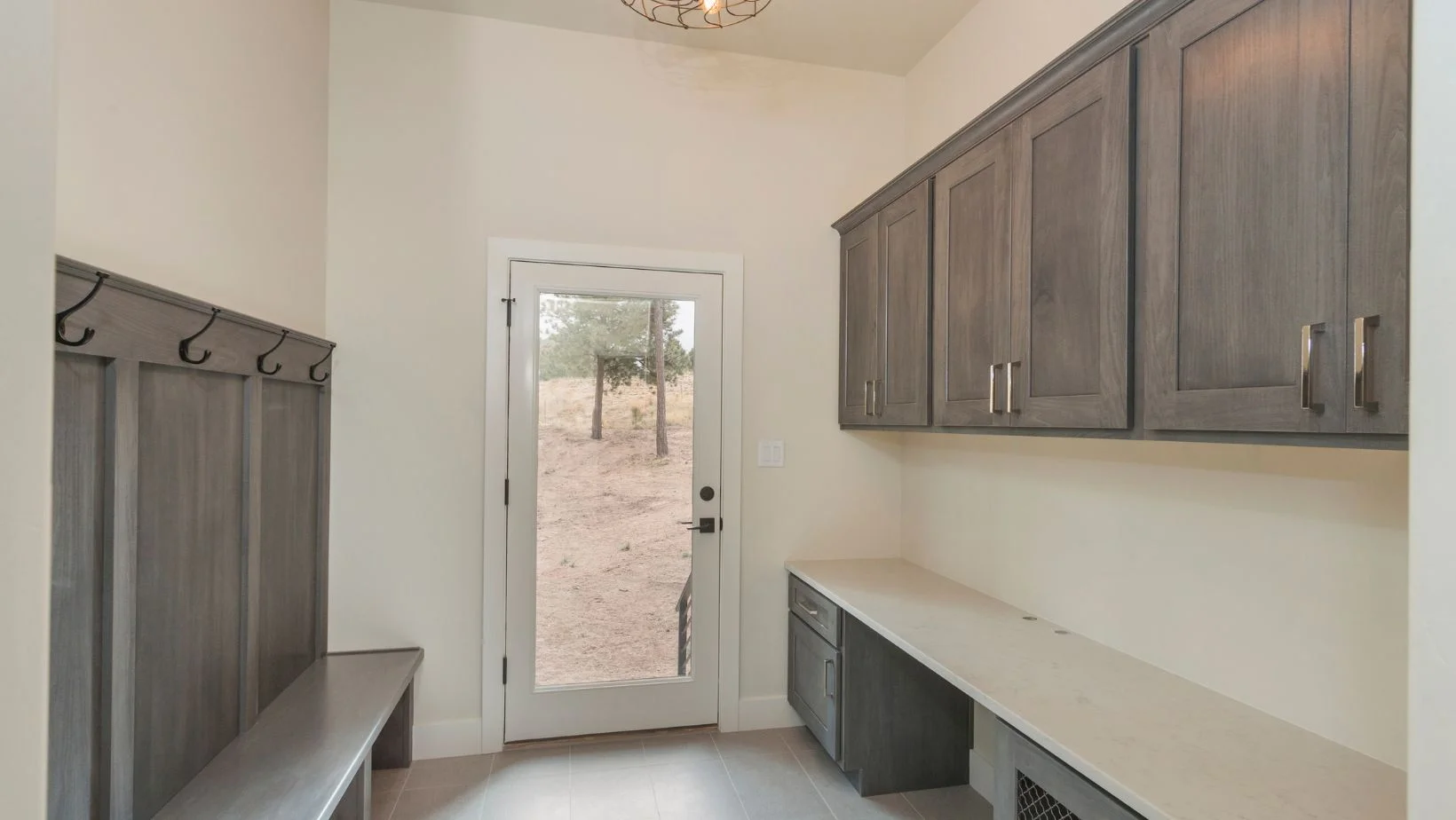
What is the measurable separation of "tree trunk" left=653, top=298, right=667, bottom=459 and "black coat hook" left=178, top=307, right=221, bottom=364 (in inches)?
63.5

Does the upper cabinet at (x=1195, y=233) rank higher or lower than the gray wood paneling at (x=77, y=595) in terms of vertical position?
higher

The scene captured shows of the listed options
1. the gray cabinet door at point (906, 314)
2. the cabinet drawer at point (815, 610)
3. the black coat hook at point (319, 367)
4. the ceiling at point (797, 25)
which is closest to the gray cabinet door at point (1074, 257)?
the gray cabinet door at point (906, 314)

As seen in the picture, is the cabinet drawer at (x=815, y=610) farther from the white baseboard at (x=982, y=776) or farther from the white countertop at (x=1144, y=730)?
the white baseboard at (x=982, y=776)

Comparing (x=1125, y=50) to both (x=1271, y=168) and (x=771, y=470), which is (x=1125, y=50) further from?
(x=771, y=470)

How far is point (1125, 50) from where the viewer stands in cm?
153

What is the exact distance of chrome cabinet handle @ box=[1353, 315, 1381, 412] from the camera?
3.38ft

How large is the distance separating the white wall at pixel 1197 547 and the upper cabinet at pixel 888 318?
1.29 feet

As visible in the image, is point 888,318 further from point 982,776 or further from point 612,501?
point 982,776

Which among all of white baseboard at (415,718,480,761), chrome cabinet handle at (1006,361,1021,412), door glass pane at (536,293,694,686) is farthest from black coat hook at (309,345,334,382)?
chrome cabinet handle at (1006,361,1021,412)

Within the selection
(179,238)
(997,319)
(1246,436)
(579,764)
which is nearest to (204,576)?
(179,238)

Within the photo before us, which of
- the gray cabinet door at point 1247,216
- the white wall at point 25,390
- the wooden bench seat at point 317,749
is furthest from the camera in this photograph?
the wooden bench seat at point 317,749

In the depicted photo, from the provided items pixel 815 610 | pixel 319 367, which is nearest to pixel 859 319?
pixel 815 610

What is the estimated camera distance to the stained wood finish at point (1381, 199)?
992 mm

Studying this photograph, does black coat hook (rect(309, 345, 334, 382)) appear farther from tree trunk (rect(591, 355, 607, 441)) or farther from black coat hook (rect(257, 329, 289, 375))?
tree trunk (rect(591, 355, 607, 441))
